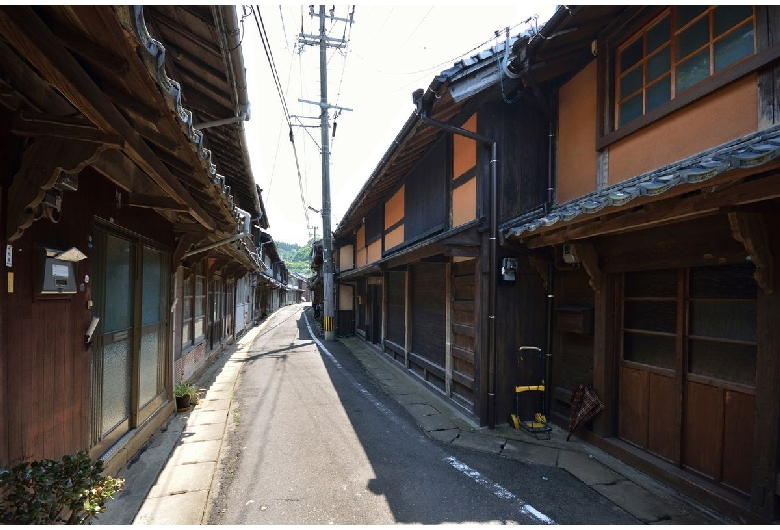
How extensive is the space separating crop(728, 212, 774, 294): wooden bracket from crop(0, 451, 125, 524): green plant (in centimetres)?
568

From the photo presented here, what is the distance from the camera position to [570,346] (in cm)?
687

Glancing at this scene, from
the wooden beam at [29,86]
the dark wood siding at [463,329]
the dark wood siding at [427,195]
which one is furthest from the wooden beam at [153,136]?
the dark wood siding at [427,195]

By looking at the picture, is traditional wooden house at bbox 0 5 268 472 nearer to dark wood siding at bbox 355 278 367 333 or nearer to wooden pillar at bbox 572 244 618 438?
wooden pillar at bbox 572 244 618 438

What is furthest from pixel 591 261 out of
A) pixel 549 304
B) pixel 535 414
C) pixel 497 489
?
pixel 497 489

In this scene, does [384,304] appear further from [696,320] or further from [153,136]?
[153,136]

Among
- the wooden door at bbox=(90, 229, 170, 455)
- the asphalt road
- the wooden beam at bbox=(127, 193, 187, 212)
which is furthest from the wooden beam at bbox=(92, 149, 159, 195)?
the asphalt road

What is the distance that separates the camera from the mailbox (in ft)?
10.5

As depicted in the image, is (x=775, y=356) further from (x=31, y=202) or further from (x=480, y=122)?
(x=31, y=202)

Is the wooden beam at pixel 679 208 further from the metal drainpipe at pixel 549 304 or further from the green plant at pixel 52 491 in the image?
the green plant at pixel 52 491

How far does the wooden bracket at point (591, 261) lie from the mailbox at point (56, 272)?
6.02 m

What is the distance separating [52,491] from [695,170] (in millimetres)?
5339

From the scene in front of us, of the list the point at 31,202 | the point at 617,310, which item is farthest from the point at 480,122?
the point at 31,202

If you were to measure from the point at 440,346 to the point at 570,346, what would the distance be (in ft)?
10.9

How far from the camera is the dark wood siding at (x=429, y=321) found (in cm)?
959
